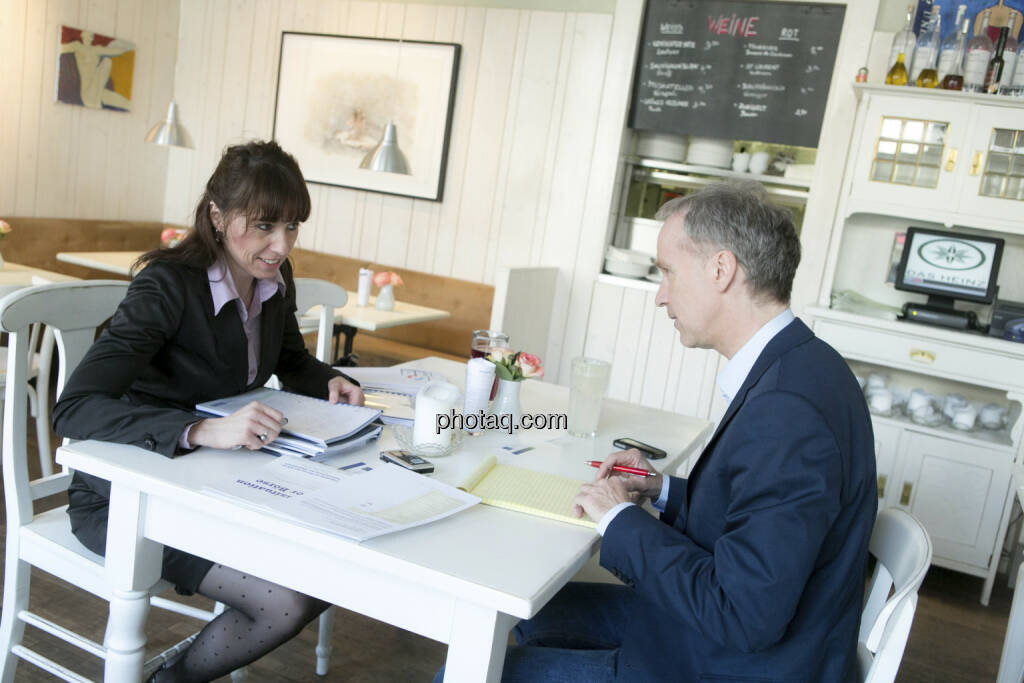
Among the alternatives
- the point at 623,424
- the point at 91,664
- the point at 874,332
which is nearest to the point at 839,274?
the point at 874,332

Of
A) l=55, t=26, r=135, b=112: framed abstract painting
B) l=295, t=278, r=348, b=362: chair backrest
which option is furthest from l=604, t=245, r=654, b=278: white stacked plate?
l=55, t=26, r=135, b=112: framed abstract painting

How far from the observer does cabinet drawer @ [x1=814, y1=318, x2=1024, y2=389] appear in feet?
10.3

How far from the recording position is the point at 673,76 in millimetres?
4043

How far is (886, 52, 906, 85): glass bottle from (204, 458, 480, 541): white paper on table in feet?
9.58

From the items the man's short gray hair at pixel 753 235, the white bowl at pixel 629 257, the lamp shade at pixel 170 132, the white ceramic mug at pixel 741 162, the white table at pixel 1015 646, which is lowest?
the white table at pixel 1015 646

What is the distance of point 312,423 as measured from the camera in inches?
57.9

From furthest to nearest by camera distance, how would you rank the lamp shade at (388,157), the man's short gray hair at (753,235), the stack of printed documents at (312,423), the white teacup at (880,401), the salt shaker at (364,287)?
1. the salt shaker at (364,287)
2. the lamp shade at (388,157)
3. the white teacup at (880,401)
4. the stack of printed documents at (312,423)
5. the man's short gray hair at (753,235)

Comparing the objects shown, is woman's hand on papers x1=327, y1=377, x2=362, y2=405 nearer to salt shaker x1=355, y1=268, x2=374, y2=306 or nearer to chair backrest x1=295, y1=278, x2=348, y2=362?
chair backrest x1=295, y1=278, x2=348, y2=362

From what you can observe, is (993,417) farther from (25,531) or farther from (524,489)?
(25,531)

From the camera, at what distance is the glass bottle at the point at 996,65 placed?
→ 321 cm

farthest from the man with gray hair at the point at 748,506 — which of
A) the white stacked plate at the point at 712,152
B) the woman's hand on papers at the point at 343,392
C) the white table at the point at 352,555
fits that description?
the white stacked plate at the point at 712,152

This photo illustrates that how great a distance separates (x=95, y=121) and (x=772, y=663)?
4976mm

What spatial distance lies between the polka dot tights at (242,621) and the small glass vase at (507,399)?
558 millimetres

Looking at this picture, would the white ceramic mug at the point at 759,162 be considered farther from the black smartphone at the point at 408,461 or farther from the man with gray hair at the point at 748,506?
the black smartphone at the point at 408,461
